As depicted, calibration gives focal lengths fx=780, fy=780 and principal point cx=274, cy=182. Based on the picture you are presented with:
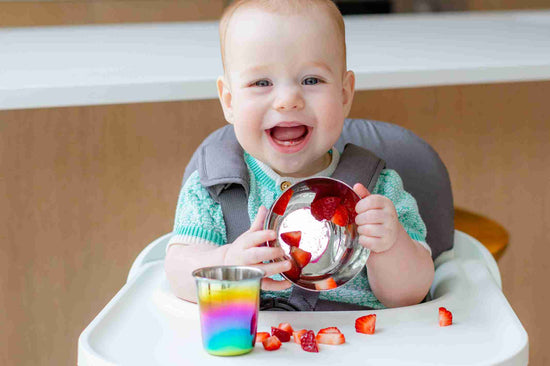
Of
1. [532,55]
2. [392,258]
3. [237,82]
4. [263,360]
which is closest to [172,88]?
[237,82]

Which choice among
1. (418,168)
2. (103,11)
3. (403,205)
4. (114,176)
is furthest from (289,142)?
(103,11)

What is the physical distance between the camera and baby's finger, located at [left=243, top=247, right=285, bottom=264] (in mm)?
915

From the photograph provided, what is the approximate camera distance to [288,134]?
3.46 feet

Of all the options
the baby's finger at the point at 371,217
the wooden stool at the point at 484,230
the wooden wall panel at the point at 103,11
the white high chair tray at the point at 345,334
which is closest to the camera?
the white high chair tray at the point at 345,334

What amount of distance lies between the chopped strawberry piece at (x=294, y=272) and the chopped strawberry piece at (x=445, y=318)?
0.18m

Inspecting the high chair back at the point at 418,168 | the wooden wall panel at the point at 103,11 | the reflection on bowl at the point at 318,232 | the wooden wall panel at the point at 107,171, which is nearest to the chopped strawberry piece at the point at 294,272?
the reflection on bowl at the point at 318,232

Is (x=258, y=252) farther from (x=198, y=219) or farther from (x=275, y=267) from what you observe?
(x=198, y=219)

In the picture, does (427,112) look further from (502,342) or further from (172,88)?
(502,342)

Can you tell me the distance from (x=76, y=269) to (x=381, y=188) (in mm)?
897

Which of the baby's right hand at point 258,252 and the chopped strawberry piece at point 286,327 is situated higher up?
the baby's right hand at point 258,252

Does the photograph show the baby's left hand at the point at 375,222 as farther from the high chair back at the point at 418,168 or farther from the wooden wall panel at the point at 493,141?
the wooden wall panel at the point at 493,141

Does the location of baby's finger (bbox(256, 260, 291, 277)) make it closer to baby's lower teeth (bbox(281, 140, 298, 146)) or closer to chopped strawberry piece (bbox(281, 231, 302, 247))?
chopped strawberry piece (bbox(281, 231, 302, 247))

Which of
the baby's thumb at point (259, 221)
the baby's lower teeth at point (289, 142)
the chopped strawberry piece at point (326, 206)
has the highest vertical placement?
the baby's lower teeth at point (289, 142)

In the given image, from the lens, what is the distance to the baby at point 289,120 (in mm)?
995
